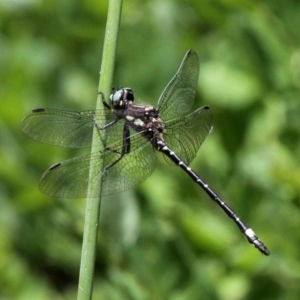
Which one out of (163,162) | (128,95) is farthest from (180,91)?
(163,162)

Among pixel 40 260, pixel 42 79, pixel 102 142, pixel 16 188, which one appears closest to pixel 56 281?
pixel 40 260

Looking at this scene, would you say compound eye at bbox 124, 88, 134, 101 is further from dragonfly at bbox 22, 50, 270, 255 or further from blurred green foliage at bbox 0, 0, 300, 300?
blurred green foliage at bbox 0, 0, 300, 300

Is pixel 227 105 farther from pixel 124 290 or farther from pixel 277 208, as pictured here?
pixel 124 290

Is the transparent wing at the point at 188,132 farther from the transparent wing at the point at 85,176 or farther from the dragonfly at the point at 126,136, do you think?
the transparent wing at the point at 85,176

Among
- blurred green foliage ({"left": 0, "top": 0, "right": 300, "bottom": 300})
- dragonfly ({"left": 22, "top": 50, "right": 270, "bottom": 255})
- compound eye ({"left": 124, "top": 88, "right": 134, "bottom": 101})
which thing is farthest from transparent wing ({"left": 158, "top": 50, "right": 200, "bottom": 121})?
blurred green foliage ({"left": 0, "top": 0, "right": 300, "bottom": 300})

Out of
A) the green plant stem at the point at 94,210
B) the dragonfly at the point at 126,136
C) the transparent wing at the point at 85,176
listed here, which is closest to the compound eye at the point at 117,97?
the dragonfly at the point at 126,136

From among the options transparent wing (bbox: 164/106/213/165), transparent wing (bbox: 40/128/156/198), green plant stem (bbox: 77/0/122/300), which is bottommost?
green plant stem (bbox: 77/0/122/300)
